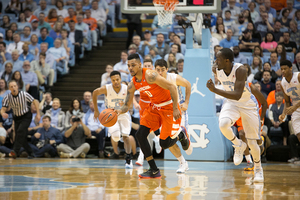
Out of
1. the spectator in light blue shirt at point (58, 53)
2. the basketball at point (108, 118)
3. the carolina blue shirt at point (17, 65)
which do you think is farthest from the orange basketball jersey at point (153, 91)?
the carolina blue shirt at point (17, 65)

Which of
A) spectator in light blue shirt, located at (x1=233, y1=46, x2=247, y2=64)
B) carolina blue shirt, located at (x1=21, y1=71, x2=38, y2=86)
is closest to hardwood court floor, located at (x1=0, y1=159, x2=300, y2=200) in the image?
spectator in light blue shirt, located at (x1=233, y1=46, x2=247, y2=64)

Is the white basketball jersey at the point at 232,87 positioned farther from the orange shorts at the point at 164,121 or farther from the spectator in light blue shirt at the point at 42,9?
the spectator in light blue shirt at the point at 42,9

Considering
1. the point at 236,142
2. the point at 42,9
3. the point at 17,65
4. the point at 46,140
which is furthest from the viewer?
the point at 42,9

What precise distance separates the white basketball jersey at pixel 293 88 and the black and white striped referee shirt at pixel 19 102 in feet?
20.1

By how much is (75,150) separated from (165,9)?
437cm

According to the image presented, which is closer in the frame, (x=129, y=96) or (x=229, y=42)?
(x=129, y=96)

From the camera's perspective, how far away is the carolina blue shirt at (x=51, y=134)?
35.0 ft

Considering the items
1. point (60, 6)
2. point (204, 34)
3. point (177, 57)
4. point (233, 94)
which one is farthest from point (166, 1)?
point (60, 6)

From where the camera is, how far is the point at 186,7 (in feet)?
28.2

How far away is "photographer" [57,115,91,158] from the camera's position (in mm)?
10516

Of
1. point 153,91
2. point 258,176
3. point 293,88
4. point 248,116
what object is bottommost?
point 258,176

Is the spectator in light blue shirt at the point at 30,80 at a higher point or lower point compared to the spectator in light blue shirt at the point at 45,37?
lower

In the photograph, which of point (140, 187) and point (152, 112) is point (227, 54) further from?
point (140, 187)

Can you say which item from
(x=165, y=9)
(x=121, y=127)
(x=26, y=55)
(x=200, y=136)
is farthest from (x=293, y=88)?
(x=26, y=55)
